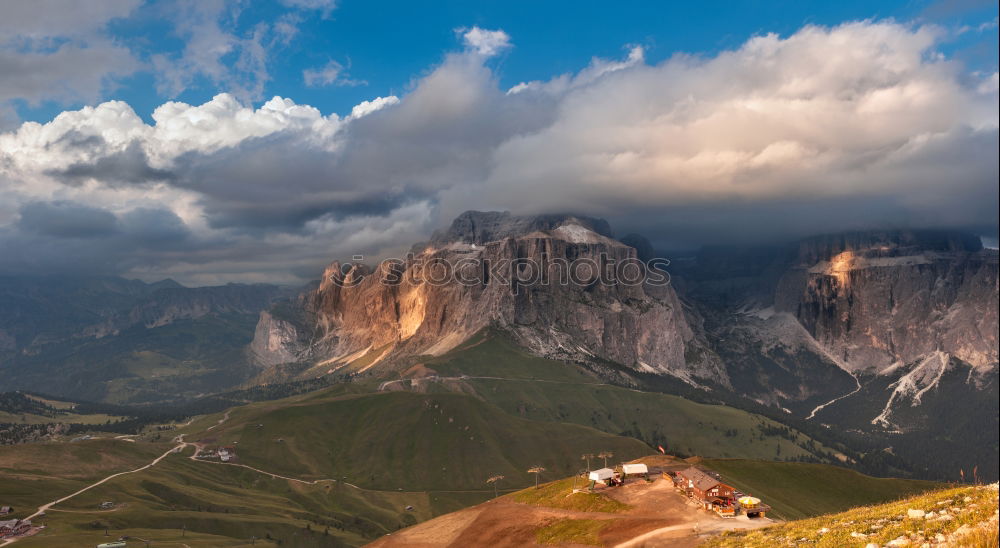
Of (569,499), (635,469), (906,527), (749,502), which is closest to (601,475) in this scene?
(635,469)

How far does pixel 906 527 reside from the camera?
145 feet

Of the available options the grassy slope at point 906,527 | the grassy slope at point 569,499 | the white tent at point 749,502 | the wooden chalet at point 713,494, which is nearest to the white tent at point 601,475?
the grassy slope at point 569,499

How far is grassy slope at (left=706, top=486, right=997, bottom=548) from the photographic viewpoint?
34406 millimetres

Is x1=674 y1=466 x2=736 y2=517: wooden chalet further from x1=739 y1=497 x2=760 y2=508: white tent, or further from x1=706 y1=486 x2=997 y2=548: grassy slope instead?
x1=706 y1=486 x2=997 y2=548: grassy slope

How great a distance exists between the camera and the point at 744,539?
75625mm

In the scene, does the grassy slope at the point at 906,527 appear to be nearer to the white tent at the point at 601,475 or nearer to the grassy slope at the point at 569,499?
Answer: the grassy slope at the point at 569,499

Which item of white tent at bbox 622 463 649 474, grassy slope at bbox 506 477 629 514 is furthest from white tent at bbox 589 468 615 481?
white tent at bbox 622 463 649 474

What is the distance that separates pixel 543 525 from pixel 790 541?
69695 mm

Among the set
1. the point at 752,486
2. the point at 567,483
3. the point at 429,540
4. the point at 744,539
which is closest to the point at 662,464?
the point at 567,483

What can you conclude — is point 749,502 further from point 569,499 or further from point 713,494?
point 569,499

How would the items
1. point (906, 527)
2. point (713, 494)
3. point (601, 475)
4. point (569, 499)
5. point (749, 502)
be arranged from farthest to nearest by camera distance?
point (601, 475), point (569, 499), point (713, 494), point (749, 502), point (906, 527)

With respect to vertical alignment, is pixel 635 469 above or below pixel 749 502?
below

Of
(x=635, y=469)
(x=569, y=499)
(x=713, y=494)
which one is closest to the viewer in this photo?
(x=713, y=494)

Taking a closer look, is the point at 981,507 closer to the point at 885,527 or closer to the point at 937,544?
the point at 937,544
